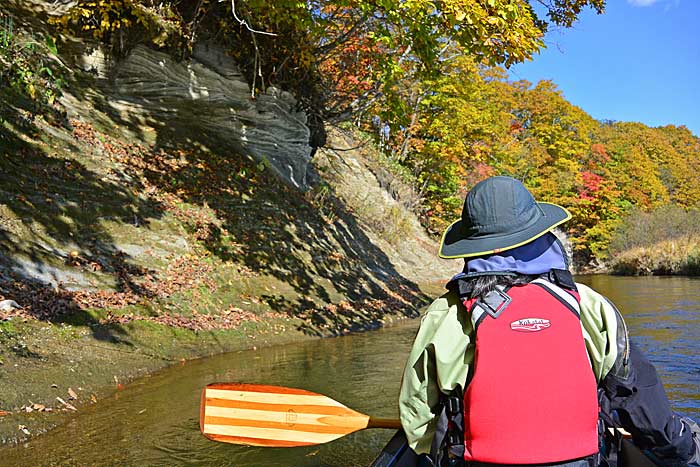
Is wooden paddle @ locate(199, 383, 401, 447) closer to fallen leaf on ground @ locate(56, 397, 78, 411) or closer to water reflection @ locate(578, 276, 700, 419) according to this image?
fallen leaf on ground @ locate(56, 397, 78, 411)

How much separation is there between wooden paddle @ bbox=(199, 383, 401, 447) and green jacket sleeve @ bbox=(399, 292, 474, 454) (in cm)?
141

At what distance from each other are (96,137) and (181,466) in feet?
26.4

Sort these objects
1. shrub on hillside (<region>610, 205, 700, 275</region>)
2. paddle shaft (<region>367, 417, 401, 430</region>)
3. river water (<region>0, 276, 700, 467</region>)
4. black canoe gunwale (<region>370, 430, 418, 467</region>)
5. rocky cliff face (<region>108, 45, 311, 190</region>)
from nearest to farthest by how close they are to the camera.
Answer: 1. black canoe gunwale (<region>370, 430, 418, 467</region>)
2. paddle shaft (<region>367, 417, 401, 430</region>)
3. river water (<region>0, 276, 700, 467</region>)
4. rocky cliff face (<region>108, 45, 311, 190</region>)
5. shrub on hillside (<region>610, 205, 700, 275</region>)

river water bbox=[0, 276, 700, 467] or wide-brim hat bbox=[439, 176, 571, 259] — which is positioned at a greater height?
wide-brim hat bbox=[439, 176, 571, 259]

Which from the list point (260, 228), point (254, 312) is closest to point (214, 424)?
point (254, 312)

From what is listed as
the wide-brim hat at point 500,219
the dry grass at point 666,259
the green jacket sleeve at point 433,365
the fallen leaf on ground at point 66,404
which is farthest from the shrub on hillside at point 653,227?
the green jacket sleeve at point 433,365

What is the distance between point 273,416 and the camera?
4020mm

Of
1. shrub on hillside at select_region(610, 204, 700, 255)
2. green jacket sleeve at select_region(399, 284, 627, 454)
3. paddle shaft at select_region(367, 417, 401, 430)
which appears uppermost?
shrub on hillside at select_region(610, 204, 700, 255)

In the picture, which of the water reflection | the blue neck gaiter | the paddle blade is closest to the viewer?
the blue neck gaiter

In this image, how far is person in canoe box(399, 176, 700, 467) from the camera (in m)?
2.21

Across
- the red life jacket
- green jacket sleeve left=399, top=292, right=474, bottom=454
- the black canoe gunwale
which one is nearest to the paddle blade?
the black canoe gunwale

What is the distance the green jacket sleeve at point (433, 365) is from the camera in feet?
7.72

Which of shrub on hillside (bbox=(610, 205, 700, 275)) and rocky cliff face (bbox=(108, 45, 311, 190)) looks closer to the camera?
rocky cliff face (bbox=(108, 45, 311, 190))

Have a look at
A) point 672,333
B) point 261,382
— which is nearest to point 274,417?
point 261,382
